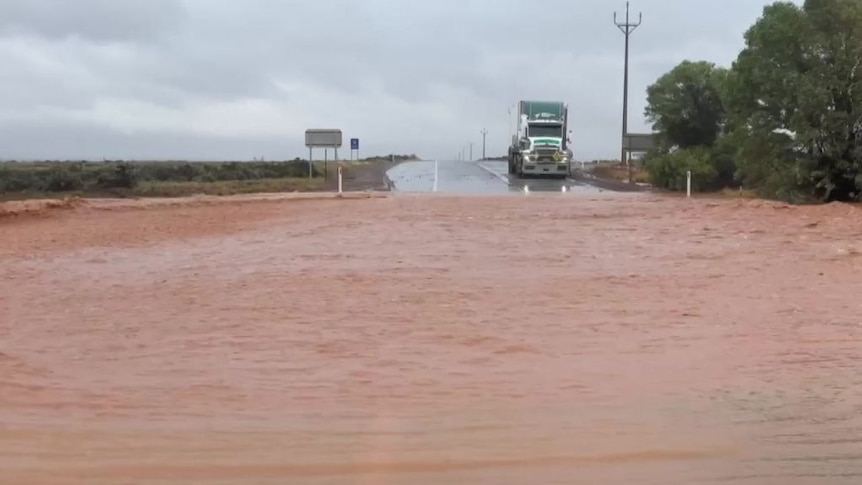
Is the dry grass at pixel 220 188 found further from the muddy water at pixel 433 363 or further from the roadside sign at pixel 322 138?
the muddy water at pixel 433 363

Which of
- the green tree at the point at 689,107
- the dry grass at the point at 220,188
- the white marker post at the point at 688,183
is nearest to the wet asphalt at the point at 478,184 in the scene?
the white marker post at the point at 688,183

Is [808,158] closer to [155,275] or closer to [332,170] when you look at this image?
[155,275]

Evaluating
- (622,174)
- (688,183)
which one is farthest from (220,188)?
(622,174)

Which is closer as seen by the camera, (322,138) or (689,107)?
(322,138)

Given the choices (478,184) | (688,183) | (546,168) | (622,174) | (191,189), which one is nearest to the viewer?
(688,183)

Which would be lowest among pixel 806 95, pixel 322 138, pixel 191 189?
pixel 191 189

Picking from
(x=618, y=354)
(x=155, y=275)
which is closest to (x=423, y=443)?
(x=618, y=354)

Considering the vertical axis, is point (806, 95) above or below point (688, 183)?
above

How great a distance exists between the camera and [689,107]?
48.6 metres

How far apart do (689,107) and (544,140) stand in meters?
7.62

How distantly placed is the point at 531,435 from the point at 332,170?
4990 cm

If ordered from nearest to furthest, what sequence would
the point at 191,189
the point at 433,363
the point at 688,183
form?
the point at 433,363, the point at 688,183, the point at 191,189

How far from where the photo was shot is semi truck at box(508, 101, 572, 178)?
47.6m

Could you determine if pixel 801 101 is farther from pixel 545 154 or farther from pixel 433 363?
pixel 433 363
